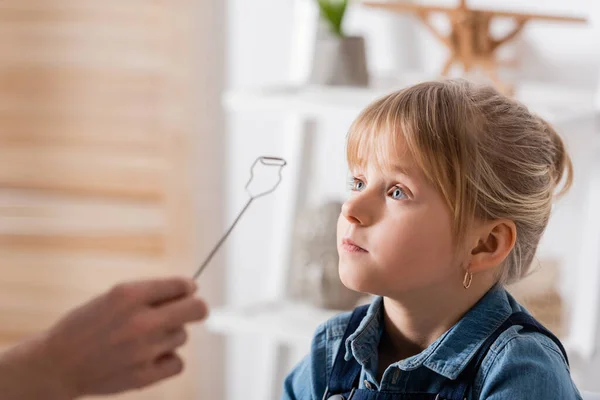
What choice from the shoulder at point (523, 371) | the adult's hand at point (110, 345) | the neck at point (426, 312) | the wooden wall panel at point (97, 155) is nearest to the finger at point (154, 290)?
the adult's hand at point (110, 345)

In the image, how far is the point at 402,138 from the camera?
1.02 metres

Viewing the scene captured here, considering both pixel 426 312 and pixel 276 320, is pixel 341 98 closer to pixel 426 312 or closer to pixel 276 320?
pixel 276 320

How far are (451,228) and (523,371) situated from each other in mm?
165

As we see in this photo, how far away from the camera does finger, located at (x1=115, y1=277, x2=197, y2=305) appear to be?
1.27m

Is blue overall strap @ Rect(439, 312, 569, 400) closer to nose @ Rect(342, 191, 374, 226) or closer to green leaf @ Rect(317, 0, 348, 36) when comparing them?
nose @ Rect(342, 191, 374, 226)

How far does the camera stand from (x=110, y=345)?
129 centimetres

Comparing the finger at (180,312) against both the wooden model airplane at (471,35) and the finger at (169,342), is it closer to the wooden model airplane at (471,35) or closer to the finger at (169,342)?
the finger at (169,342)

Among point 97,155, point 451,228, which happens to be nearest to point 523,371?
point 451,228

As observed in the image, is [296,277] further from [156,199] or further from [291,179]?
[156,199]

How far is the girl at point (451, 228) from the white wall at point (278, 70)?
3.07 ft

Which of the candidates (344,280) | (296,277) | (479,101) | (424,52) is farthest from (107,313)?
(424,52)

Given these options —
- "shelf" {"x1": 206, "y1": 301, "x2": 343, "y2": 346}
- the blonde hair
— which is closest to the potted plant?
"shelf" {"x1": 206, "y1": 301, "x2": 343, "y2": 346}

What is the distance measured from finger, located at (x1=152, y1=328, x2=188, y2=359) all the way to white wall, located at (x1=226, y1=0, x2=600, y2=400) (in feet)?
2.99

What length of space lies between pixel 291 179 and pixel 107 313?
0.91 m
